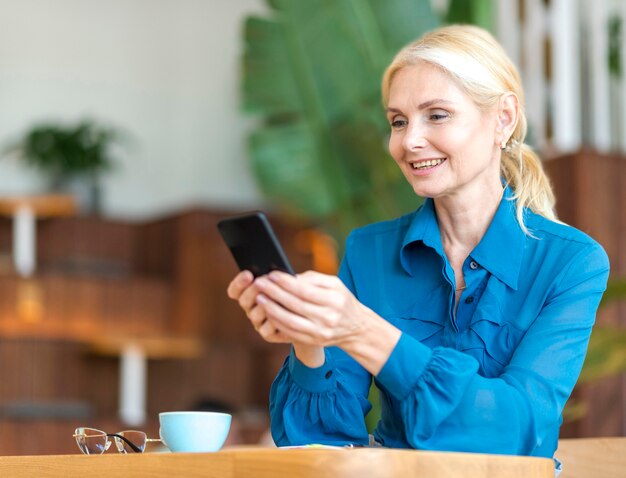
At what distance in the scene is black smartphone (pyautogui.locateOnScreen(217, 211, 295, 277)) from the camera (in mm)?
1111

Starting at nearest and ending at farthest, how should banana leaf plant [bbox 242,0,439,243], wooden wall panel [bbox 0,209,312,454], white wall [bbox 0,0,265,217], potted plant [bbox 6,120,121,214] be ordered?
banana leaf plant [bbox 242,0,439,243]
wooden wall panel [bbox 0,209,312,454]
potted plant [bbox 6,120,121,214]
white wall [bbox 0,0,265,217]

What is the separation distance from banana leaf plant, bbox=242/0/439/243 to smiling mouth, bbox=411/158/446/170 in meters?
3.07

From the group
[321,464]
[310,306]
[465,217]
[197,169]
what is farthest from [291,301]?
[197,169]

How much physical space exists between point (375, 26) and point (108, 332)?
157 inches

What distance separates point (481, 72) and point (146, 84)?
7905mm

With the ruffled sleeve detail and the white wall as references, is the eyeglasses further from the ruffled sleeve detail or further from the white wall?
the white wall

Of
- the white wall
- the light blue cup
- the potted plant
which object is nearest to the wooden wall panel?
the potted plant

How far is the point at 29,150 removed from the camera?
26.8ft

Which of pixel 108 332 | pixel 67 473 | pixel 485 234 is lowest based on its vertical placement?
pixel 108 332

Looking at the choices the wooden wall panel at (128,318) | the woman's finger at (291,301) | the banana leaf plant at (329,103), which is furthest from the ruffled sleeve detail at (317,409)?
the wooden wall panel at (128,318)

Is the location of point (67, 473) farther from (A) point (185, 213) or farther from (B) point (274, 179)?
(A) point (185, 213)

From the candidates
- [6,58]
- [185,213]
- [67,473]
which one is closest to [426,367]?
[67,473]

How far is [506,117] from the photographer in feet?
4.93

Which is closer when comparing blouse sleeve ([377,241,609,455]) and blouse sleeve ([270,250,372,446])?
blouse sleeve ([377,241,609,455])
